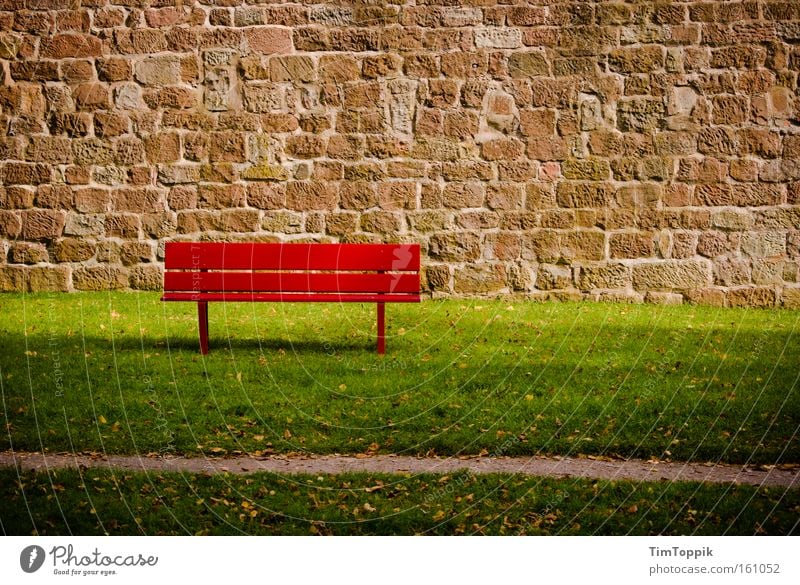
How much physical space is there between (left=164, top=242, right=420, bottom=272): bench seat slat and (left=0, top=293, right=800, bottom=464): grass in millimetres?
668

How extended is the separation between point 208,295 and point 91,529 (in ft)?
12.2

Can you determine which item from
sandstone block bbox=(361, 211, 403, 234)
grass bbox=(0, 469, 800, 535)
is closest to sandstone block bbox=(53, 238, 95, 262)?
sandstone block bbox=(361, 211, 403, 234)

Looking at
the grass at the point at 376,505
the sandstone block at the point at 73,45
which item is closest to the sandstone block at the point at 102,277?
the sandstone block at the point at 73,45

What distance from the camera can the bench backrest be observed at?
8.03 meters

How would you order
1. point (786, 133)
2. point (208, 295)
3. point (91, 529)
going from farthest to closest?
point (786, 133) → point (208, 295) → point (91, 529)

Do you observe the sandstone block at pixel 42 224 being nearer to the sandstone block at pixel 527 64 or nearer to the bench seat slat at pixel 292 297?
the bench seat slat at pixel 292 297

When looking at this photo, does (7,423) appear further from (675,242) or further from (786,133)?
(786,133)

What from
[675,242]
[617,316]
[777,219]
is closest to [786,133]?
[777,219]

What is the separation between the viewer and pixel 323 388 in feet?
22.5

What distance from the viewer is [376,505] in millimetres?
4738

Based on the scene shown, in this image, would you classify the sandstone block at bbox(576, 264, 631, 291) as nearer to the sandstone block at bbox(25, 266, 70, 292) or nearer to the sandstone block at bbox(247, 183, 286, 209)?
the sandstone block at bbox(247, 183, 286, 209)

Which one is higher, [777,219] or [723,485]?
[777,219]

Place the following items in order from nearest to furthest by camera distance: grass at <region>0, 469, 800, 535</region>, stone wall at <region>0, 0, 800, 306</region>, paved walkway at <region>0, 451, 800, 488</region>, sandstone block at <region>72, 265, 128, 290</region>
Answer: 1. grass at <region>0, 469, 800, 535</region>
2. paved walkway at <region>0, 451, 800, 488</region>
3. stone wall at <region>0, 0, 800, 306</region>
4. sandstone block at <region>72, 265, 128, 290</region>

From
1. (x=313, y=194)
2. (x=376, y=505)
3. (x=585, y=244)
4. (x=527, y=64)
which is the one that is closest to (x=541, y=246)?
(x=585, y=244)
